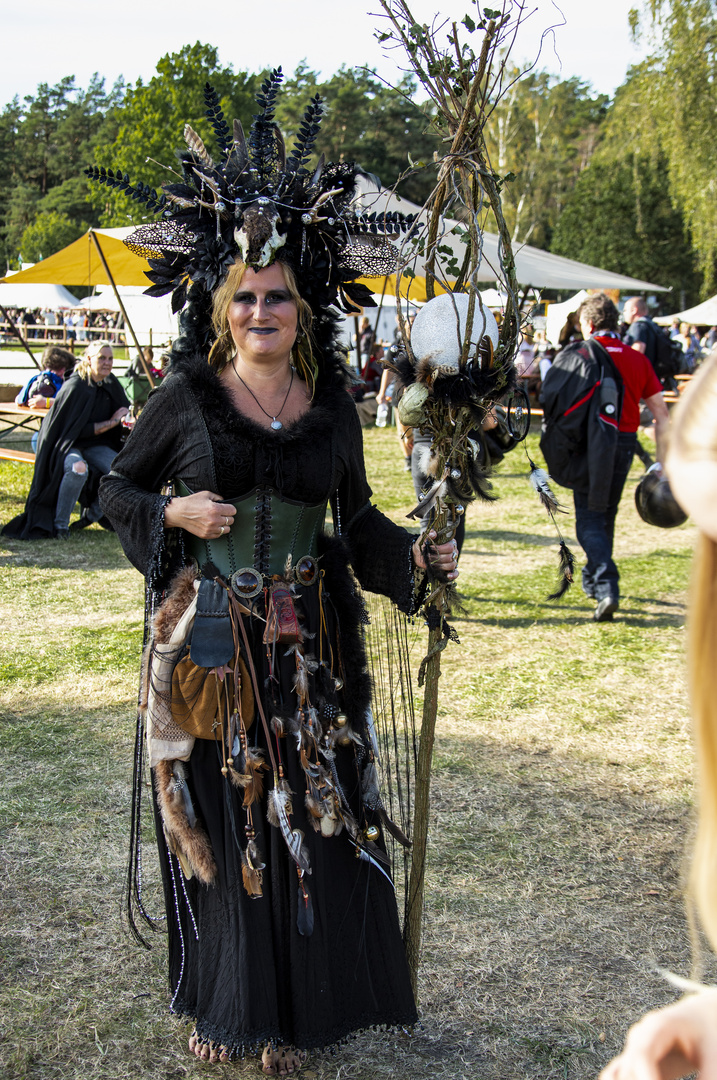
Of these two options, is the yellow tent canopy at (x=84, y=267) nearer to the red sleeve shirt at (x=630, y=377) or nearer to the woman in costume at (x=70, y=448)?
the woman in costume at (x=70, y=448)

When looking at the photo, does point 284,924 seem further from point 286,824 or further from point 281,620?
point 281,620

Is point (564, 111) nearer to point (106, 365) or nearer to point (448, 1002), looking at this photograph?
point (106, 365)

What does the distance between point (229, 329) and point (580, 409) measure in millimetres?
3850

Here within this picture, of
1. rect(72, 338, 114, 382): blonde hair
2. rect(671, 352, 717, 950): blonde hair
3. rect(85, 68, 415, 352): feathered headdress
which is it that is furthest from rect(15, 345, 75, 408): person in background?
rect(671, 352, 717, 950): blonde hair

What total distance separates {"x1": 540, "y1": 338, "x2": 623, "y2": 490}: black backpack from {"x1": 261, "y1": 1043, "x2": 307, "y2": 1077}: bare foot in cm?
417

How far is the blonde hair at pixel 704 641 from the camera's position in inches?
32.2

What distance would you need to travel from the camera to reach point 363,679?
2465 mm

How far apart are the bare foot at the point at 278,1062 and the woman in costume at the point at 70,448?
20.1ft

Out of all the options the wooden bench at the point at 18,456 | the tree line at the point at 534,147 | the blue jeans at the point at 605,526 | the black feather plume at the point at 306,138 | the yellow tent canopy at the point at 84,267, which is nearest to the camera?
the black feather plume at the point at 306,138

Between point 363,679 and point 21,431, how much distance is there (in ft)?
40.8

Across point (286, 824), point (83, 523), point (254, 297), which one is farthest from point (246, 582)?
point (83, 523)

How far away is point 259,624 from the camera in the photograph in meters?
2.29

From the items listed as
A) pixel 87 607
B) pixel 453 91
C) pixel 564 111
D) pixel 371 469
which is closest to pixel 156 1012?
pixel 453 91

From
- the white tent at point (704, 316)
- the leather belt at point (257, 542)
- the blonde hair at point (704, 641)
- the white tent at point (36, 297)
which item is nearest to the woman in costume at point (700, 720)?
the blonde hair at point (704, 641)
